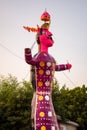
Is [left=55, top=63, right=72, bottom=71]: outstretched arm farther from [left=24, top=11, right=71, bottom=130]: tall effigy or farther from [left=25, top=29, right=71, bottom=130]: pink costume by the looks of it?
[left=25, top=29, right=71, bottom=130]: pink costume

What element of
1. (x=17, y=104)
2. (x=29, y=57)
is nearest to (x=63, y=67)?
(x=29, y=57)

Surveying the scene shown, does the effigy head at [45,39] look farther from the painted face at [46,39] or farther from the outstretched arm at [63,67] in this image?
the outstretched arm at [63,67]

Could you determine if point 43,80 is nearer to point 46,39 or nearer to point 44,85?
point 44,85

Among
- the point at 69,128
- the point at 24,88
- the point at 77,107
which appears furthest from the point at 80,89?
the point at 24,88

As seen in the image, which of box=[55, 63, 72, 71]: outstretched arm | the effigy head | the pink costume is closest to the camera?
the pink costume

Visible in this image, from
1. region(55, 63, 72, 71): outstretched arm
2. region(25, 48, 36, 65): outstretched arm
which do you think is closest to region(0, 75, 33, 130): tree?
region(55, 63, 72, 71): outstretched arm

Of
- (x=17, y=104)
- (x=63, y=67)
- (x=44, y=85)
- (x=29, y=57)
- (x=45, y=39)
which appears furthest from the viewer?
(x=17, y=104)

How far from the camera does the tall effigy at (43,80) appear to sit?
14125 mm

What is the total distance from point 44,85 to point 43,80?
0.56 feet

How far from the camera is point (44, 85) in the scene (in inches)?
567

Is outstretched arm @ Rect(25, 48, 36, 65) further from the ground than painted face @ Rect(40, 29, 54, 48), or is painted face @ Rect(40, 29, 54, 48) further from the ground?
painted face @ Rect(40, 29, 54, 48)

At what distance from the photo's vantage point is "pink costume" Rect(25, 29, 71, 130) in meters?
14.1

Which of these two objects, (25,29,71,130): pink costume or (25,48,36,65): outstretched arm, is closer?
(25,48,36,65): outstretched arm

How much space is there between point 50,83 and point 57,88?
32.1ft
